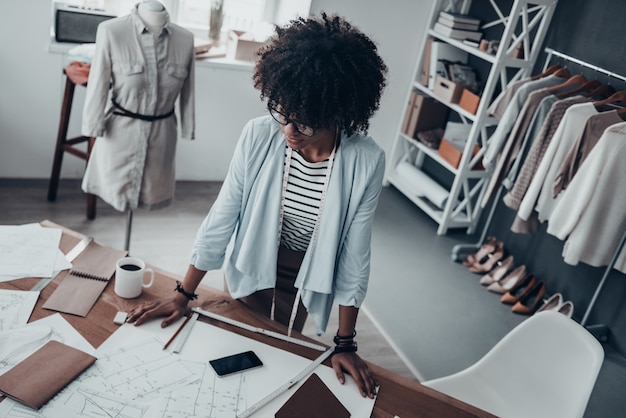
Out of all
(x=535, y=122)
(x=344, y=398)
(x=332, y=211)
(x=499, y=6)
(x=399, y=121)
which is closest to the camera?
(x=344, y=398)

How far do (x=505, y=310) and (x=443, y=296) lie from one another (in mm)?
387

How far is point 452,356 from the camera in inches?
119

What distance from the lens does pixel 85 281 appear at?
1.63 m

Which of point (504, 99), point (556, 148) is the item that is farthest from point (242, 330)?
point (504, 99)

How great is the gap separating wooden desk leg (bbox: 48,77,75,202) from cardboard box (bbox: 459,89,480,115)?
2.52 m

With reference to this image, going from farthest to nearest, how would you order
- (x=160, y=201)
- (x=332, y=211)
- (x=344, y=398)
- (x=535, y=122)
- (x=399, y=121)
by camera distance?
(x=399, y=121) → (x=535, y=122) → (x=160, y=201) → (x=332, y=211) → (x=344, y=398)

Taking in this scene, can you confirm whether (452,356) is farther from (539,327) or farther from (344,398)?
(344,398)

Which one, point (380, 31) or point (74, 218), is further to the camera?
point (380, 31)

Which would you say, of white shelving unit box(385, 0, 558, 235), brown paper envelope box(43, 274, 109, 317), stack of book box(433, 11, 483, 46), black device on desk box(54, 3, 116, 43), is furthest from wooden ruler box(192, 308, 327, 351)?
stack of book box(433, 11, 483, 46)

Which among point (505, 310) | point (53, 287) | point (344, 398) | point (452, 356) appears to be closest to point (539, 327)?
point (344, 398)

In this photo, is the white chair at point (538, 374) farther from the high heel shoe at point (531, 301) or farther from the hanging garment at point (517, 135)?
the hanging garment at point (517, 135)

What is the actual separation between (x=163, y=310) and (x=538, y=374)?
3.90 feet

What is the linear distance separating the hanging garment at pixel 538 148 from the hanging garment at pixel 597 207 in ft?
0.93

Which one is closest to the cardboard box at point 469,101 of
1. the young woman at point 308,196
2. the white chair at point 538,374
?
the white chair at point 538,374
